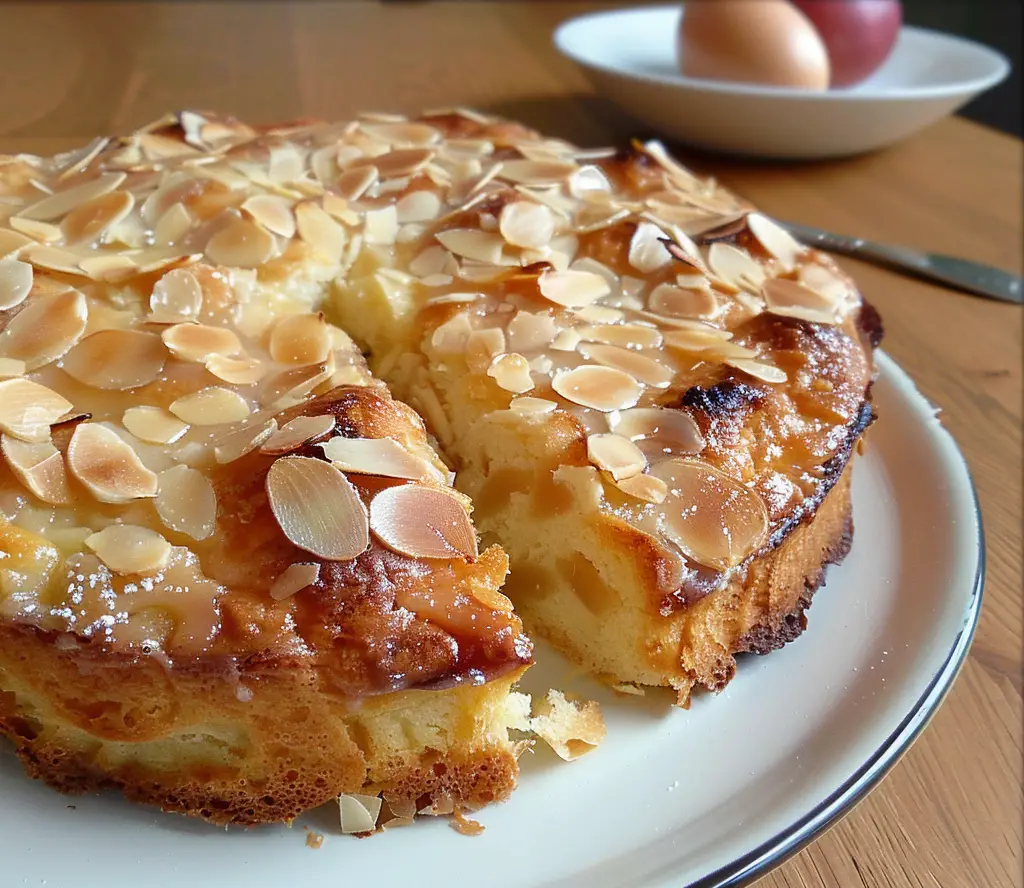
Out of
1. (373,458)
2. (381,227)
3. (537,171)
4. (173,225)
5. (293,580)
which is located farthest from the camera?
(537,171)

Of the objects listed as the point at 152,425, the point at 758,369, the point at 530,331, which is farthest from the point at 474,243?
the point at 152,425

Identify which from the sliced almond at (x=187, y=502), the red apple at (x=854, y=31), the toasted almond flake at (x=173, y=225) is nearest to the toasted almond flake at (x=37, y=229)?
the toasted almond flake at (x=173, y=225)

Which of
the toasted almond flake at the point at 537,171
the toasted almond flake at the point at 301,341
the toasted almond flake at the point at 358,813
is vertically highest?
the toasted almond flake at the point at 537,171

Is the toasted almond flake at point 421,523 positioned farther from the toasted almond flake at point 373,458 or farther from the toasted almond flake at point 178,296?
the toasted almond flake at point 178,296

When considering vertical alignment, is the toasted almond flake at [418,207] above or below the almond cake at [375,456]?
above

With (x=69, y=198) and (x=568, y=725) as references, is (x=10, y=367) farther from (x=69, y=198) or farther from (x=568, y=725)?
(x=568, y=725)

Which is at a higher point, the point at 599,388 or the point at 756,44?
the point at 756,44
